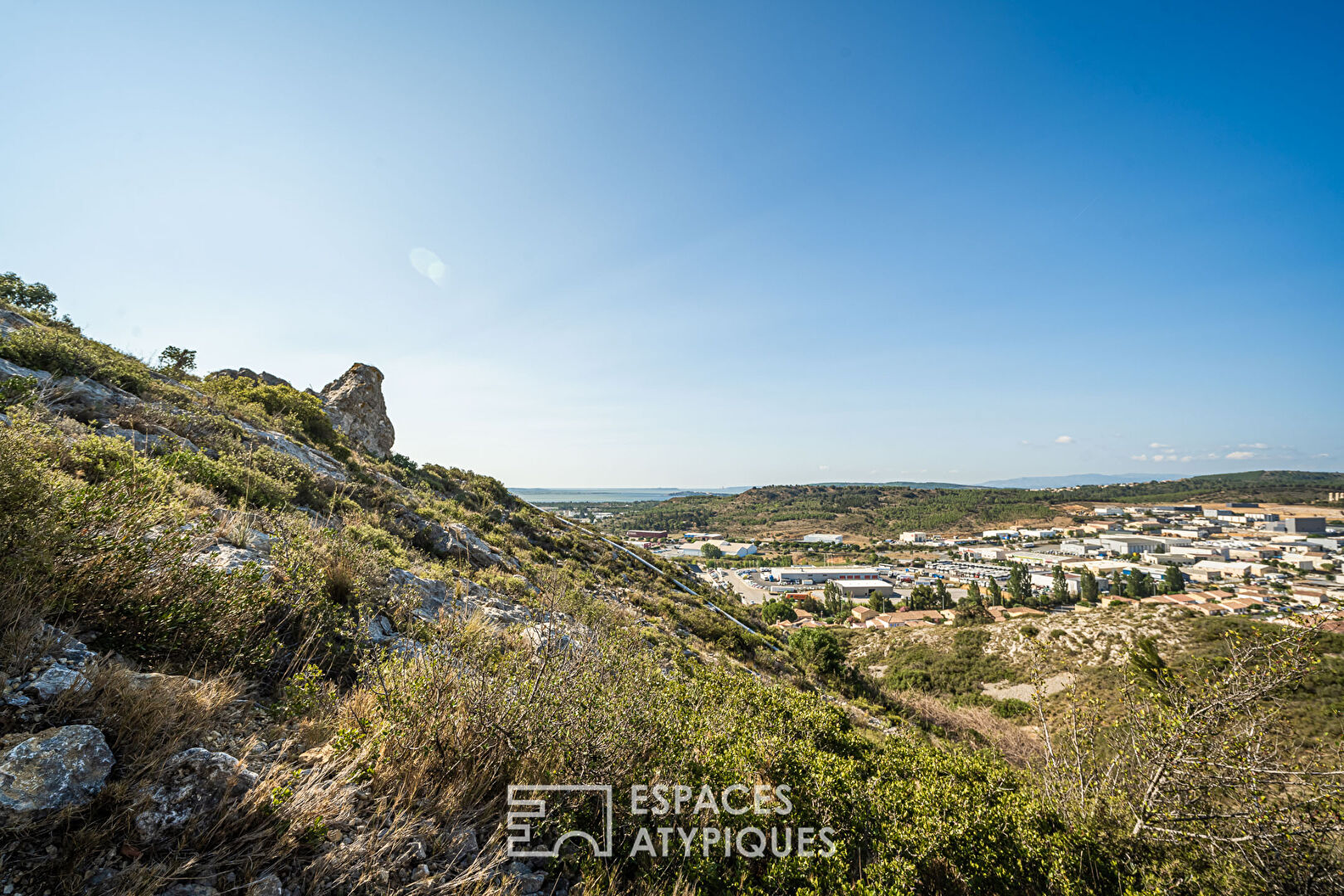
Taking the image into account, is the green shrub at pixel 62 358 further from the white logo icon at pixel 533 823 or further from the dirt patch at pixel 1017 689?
the dirt patch at pixel 1017 689

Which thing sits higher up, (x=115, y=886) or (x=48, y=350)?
(x=48, y=350)

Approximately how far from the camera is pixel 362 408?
23.7m

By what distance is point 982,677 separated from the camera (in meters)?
30.0

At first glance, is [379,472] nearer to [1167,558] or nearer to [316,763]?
[316,763]

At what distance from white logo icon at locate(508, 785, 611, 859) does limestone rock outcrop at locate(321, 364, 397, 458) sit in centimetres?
2290

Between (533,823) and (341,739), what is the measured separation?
4.18ft

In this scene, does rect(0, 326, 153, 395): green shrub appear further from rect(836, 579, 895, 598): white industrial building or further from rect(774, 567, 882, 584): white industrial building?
rect(774, 567, 882, 584): white industrial building

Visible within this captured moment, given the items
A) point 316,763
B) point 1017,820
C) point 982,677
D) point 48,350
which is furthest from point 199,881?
point 982,677

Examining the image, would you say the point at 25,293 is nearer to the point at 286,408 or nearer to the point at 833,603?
the point at 286,408

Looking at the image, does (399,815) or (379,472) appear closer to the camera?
(399,815)

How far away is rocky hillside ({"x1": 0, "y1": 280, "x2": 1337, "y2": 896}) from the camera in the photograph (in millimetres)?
1896

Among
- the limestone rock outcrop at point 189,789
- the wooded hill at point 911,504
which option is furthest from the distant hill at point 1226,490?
the limestone rock outcrop at point 189,789

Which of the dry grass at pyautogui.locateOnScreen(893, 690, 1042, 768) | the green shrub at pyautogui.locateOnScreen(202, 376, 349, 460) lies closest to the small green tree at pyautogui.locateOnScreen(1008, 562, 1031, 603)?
the dry grass at pyautogui.locateOnScreen(893, 690, 1042, 768)

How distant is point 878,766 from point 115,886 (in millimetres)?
6176
